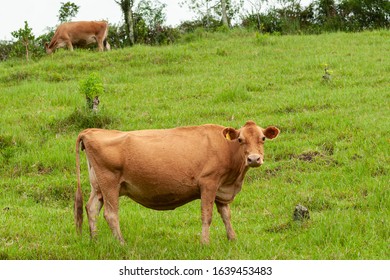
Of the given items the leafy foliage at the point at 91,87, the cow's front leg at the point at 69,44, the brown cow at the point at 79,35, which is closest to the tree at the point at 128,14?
the brown cow at the point at 79,35

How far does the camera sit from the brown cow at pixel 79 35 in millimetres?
25906

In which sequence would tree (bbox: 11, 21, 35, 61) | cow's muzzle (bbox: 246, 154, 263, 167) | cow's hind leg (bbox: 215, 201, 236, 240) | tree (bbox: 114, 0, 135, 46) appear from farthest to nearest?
tree (bbox: 114, 0, 135, 46) < tree (bbox: 11, 21, 35, 61) < cow's hind leg (bbox: 215, 201, 236, 240) < cow's muzzle (bbox: 246, 154, 263, 167)

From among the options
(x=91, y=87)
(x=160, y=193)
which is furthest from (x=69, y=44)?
(x=160, y=193)

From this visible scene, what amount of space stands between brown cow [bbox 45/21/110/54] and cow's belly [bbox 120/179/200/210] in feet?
59.1

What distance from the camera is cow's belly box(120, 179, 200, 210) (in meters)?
8.32

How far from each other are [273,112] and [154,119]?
2660 millimetres

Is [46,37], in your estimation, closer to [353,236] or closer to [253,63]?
[253,63]

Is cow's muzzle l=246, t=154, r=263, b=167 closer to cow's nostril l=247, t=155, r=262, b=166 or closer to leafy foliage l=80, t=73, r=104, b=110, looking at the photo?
cow's nostril l=247, t=155, r=262, b=166

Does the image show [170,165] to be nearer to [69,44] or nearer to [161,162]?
[161,162]

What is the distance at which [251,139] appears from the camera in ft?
26.8

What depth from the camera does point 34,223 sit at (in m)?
9.43

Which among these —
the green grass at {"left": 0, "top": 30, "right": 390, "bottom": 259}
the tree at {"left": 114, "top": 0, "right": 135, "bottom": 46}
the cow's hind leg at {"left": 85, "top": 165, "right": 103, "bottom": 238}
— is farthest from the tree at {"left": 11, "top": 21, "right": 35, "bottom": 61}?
the cow's hind leg at {"left": 85, "top": 165, "right": 103, "bottom": 238}

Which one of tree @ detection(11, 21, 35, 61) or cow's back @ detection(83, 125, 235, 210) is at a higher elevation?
tree @ detection(11, 21, 35, 61)

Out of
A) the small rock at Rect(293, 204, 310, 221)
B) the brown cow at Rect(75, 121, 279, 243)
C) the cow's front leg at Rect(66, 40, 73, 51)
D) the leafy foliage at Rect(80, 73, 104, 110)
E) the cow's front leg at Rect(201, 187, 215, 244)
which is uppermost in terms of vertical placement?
the cow's front leg at Rect(66, 40, 73, 51)
